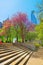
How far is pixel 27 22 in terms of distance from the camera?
49.6m

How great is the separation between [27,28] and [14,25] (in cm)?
320

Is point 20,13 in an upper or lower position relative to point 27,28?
upper

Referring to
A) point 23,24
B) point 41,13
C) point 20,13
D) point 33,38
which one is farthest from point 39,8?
point 33,38

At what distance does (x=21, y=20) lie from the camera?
4834 cm

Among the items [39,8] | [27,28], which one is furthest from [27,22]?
[39,8]

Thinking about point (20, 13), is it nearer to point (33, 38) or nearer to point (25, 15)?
point (25, 15)

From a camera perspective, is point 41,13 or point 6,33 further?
point 6,33

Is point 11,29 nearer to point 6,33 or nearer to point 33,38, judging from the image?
point 6,33

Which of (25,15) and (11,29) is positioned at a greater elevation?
(25,15)

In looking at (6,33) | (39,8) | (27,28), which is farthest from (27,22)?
(39,8)

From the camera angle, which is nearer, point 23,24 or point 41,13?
point 41,13

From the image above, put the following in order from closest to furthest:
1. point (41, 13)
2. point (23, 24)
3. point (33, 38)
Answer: point (41, 13) → point (23, 24) → point (33, 38)

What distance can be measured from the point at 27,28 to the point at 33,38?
19129 millimetres

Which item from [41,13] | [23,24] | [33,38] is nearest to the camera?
[41,13]
